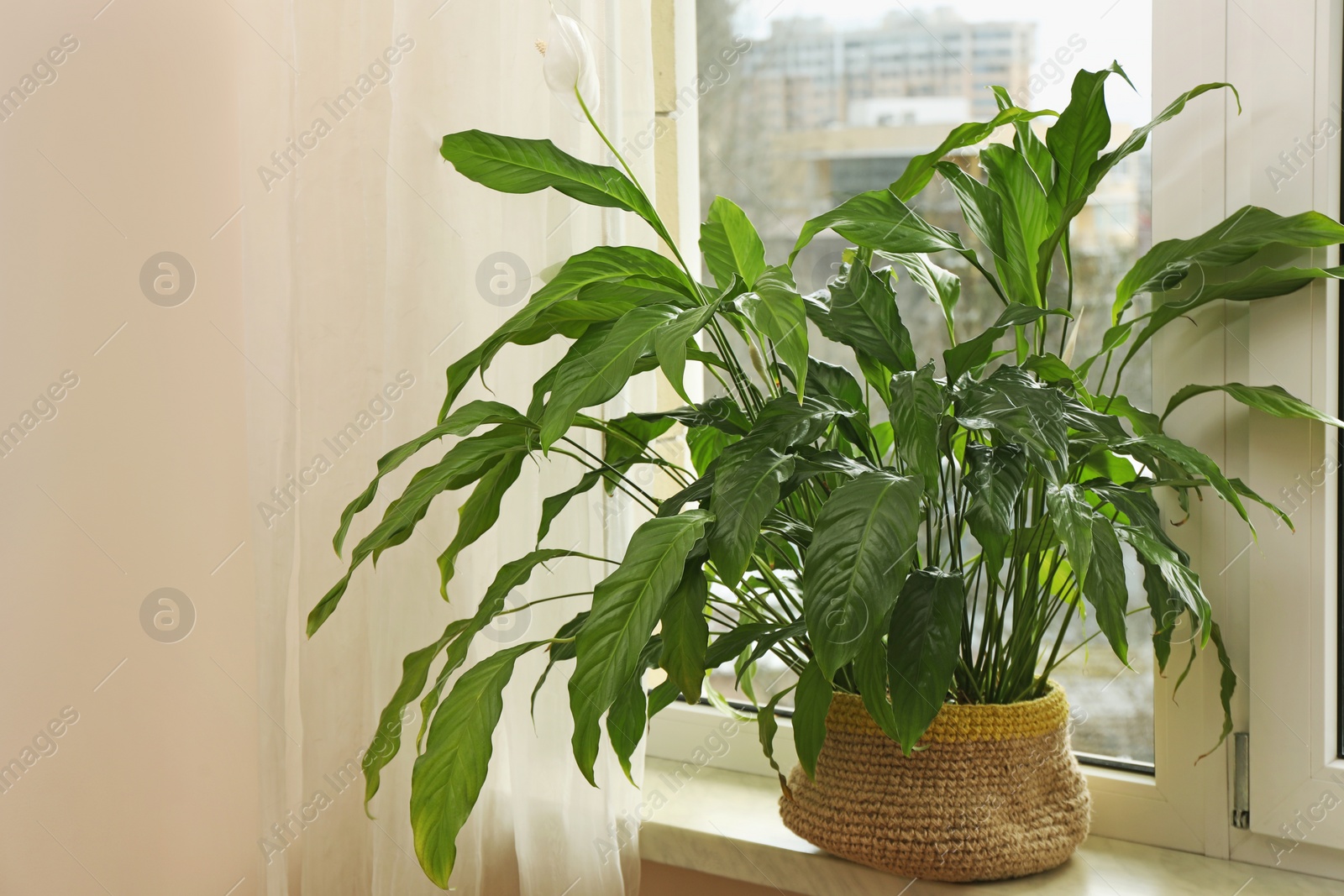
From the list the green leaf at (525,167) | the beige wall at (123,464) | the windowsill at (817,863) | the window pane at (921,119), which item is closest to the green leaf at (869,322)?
the green leaf at (525,167)

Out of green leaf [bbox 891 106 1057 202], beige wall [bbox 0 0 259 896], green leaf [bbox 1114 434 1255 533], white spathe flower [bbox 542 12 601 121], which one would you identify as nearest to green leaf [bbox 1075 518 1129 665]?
green leaf [bbox 1114 434 1255 533]

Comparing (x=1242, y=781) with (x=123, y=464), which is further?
(x=123, y=464)

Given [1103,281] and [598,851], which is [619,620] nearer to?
[598,851]

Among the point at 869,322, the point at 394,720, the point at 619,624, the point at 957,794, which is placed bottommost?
the point at 957,794

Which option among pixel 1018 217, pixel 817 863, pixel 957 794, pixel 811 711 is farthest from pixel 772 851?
pixel 1018 217

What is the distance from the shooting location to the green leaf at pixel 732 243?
0.90 meters

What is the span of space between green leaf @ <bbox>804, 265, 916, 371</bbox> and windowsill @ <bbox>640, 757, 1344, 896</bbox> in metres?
0.54

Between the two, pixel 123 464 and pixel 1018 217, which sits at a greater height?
pixel 1018 217

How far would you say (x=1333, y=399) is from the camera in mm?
982

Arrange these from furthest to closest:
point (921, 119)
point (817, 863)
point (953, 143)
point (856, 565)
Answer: point (921, 119) < point (817, 863) < point (953, 143) < point (856, 565)

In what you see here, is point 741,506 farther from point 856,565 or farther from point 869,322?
point 869,322

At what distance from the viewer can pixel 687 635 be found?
0.69m

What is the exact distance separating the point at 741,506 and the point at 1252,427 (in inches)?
25.2

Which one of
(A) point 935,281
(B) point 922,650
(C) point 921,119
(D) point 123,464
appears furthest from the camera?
(D) point 123,464
